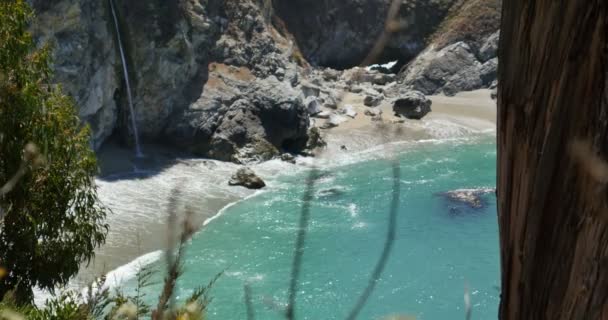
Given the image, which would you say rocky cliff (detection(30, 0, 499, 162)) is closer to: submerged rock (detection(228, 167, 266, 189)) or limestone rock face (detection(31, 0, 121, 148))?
limestone rock face (detection(31, 0, 121, 148))

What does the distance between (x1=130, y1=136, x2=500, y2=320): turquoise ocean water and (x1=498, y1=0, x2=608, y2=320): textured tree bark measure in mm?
10136

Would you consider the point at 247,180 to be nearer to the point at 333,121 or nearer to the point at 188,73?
the point at 188,73

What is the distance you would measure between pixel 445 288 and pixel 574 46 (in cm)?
1449

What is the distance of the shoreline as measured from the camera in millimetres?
17188

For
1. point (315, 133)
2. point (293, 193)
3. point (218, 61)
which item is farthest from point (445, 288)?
point (218, 61)

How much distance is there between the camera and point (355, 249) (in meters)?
17.7

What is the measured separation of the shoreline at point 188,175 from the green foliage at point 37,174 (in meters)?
2.89

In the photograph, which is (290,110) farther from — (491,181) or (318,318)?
(318,318)

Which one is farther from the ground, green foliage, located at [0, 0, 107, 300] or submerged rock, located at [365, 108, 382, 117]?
green foliage, located at [0, 0, 107, 300]

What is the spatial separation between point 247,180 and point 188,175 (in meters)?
2.08

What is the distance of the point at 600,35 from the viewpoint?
1.38 m

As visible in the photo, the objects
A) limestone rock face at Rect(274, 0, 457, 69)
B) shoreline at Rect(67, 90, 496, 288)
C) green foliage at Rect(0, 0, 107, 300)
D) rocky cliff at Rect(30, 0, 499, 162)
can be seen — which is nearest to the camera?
green foliage at Rect(0, 0, 107, 300)

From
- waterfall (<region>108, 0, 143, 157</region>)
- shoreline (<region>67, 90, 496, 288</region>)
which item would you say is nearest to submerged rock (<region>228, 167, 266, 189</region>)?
shoreline (<region>67, 90, 496, 288</region>)

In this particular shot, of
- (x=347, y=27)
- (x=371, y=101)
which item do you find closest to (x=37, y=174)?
(x=371, y=101)
